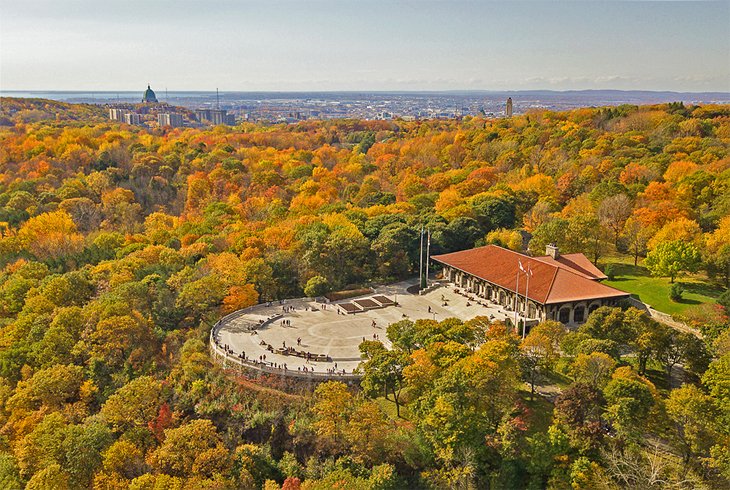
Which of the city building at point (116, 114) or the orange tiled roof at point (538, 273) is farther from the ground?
the city building at point (116, 114)

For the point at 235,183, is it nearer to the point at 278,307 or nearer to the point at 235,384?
the point at 278,307

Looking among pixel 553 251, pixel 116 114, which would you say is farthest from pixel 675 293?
pixel 116 114

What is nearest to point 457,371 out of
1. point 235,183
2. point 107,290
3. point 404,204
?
point 107,290

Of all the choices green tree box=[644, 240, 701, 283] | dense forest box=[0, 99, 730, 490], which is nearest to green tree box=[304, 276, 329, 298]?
dense forest box=[0, 99, 730, 490]

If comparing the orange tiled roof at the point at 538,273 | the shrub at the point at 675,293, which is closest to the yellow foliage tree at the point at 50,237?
the orange tiled roof at the point at 538,273

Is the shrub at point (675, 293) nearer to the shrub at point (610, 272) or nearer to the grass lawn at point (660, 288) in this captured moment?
the grass lawn at point (660, 288)
